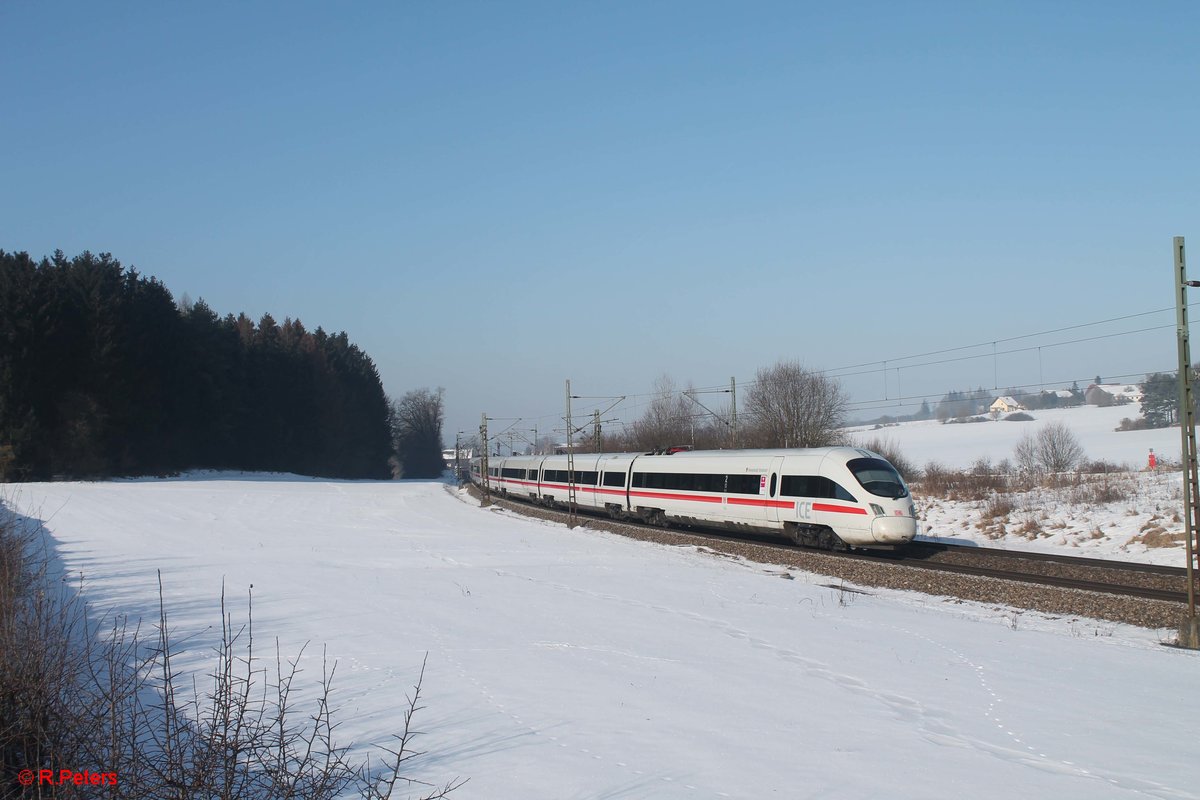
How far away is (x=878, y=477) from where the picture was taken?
22.1 metres

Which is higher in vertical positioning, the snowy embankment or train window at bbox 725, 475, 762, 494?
train window at bbox 725, 475, 762, 494

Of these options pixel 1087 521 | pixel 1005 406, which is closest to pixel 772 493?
pixel 1087 521

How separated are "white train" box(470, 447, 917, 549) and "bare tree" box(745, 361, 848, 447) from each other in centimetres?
1907

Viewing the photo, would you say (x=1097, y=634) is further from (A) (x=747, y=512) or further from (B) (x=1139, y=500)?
(B) (x=1139, y=500)

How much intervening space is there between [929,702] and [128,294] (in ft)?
197

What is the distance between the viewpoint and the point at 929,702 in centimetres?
923

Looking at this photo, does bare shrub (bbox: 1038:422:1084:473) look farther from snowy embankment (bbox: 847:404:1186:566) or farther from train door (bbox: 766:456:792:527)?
train door (bbox: 766:456:792:527)

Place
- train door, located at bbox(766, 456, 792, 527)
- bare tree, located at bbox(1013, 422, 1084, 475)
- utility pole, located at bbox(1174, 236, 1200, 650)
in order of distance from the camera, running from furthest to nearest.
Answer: bare tree, located at bbox(1013, 422, 1084, 475) → train door, located at bbox(766, 456, 792, 527) → utility pole, located at bbox(1174, 236, 1200, 650)

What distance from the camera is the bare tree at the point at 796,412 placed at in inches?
2079

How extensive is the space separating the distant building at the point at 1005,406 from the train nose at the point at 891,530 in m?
93.8

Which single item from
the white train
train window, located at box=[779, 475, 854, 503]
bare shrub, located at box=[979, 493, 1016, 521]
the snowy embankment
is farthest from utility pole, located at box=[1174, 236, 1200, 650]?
bare shrub, located at box=[979, 493, 1016, 521]

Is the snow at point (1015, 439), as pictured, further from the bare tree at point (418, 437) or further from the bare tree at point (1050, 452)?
the bare tree at point (418, 437)

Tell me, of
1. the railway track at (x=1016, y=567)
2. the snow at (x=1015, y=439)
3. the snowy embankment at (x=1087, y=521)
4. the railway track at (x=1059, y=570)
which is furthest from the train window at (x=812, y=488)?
the snow at (x=1015, y=439)

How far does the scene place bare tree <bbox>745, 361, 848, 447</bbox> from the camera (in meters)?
52.8
